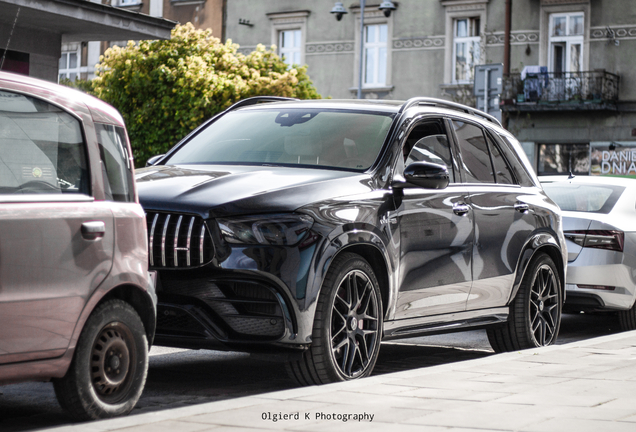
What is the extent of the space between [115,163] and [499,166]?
4.27 metres

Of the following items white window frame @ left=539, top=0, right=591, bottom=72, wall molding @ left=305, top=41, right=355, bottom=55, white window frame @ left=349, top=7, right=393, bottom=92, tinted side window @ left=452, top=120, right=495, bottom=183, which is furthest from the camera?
wall molding @ left=305, top=41, right=355, bottom=55

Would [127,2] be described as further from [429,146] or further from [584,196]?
[429,146]

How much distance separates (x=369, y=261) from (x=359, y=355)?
1.97 feet

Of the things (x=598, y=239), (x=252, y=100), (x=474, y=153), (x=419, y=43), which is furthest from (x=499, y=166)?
(x=419, y=43)

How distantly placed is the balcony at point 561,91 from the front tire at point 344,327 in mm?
27726

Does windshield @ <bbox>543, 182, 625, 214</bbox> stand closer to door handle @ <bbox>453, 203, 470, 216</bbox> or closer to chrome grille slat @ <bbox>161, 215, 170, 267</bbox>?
door handle @ <bbox>453, 203, 470, 216</bbox>

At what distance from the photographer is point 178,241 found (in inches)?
244

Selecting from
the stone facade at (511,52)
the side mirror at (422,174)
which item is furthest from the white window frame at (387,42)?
the side mirror at (422,174)

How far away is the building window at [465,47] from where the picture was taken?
1415 inches

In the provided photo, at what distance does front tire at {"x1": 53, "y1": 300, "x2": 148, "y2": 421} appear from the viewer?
498 centimetres

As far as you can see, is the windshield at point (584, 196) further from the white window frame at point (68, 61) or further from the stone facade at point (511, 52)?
the white window frame at point (68, 61)

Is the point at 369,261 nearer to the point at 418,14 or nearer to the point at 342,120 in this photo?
the point at 342,120

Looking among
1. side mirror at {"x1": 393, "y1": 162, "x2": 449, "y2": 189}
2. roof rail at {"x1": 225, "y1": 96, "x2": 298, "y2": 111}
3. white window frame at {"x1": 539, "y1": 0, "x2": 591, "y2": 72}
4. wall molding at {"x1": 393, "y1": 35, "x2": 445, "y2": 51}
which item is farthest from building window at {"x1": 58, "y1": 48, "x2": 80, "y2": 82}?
side mirror at {"x1": 393, "y1": 162, "x2": 449, "y2": 189}

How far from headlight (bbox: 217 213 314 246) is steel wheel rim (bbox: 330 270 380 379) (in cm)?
49
